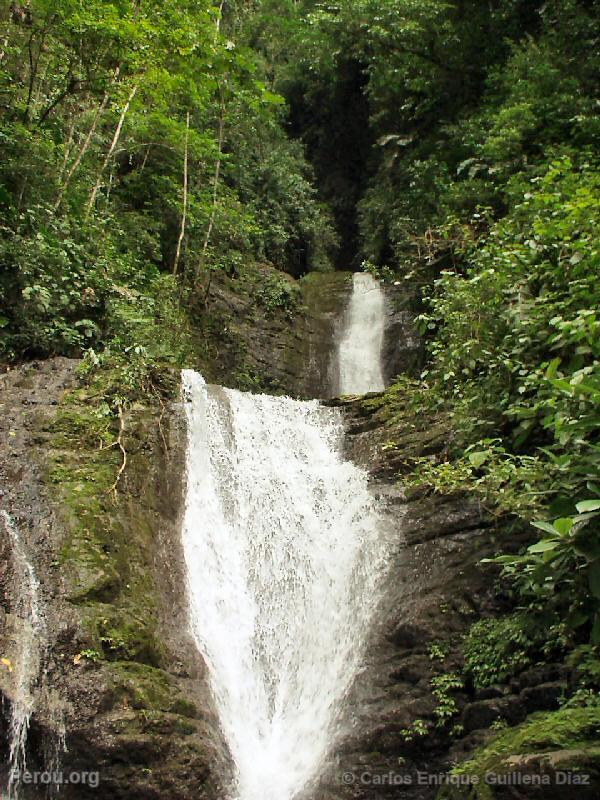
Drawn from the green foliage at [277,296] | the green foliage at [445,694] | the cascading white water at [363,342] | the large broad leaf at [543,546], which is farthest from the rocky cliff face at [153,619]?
the green foliage at [277,296]

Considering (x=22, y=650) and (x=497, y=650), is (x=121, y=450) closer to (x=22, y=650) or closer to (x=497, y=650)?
(x=22, y=650)

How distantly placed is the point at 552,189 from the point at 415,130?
7731 mm

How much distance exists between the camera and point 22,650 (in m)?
5.47

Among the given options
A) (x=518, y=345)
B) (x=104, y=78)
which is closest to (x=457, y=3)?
(x=104, y=78)

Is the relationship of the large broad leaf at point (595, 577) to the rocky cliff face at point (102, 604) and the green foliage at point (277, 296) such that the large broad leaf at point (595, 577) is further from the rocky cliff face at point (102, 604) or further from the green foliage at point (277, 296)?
the green foliage at point (277, 296)

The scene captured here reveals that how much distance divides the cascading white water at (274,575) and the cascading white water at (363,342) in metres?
4.38

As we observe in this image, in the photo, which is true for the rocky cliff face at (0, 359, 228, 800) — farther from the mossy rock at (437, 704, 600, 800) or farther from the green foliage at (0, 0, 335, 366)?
the mossy rock at (437, 704, 600, 800)

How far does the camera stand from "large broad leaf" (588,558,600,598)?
3346 mm

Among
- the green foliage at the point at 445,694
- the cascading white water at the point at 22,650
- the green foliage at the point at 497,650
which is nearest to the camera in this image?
the cascading white water at the point at 22,650

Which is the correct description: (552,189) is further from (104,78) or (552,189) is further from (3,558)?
(3,558)

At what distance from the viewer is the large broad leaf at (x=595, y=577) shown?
3.35m

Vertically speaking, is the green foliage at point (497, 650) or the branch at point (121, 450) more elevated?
the branch at point (121, 450)

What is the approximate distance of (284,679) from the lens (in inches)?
273

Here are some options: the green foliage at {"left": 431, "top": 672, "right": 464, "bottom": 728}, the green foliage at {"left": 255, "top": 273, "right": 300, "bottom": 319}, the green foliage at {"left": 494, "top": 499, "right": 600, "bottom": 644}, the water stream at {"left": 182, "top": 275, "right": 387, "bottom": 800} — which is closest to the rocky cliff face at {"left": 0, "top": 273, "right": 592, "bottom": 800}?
the green foliage at {"left": 431, "top": 672, "right": 464, "bottom": 728}
